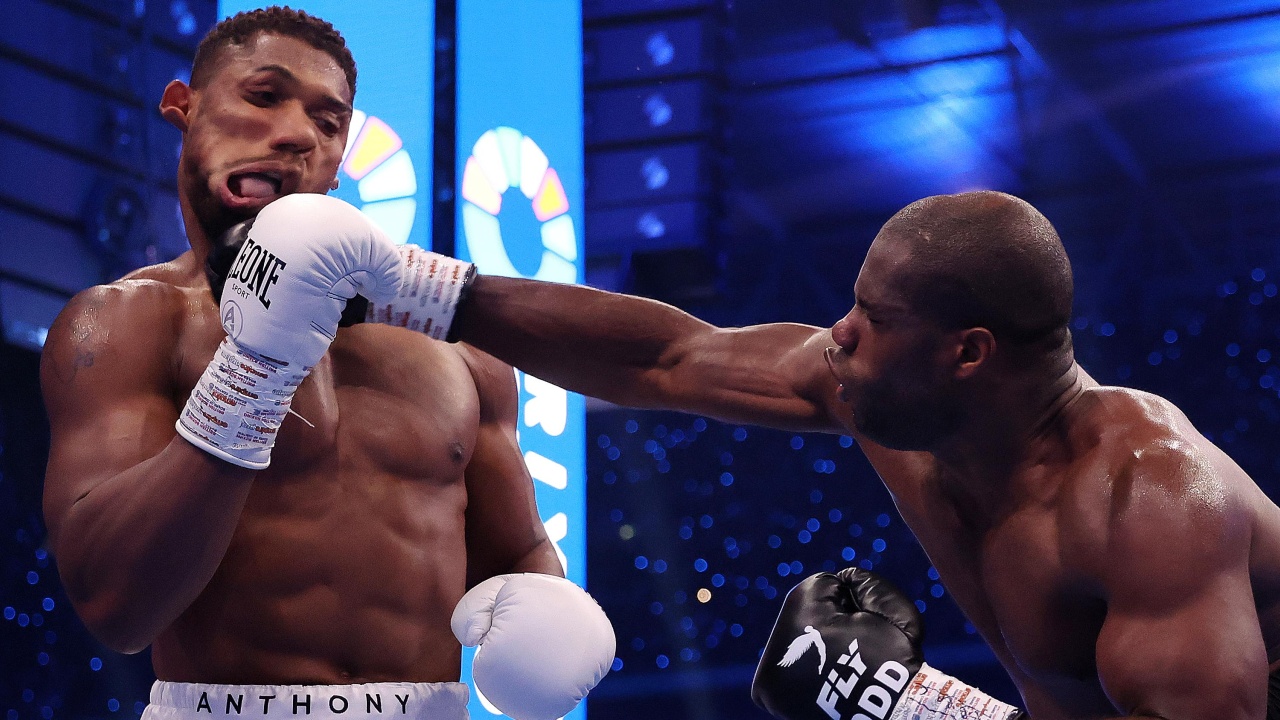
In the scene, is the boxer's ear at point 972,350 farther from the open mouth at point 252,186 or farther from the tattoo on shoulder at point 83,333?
the tattoo on shoulder at point 83,333

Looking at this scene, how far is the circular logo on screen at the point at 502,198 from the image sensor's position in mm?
3166

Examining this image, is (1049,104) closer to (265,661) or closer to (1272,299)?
(1272,299)

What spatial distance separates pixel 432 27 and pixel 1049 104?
3901mm

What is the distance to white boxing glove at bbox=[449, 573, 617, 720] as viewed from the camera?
5.24ft

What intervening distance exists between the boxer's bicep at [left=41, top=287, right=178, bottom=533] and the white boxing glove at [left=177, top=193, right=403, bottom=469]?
0.43 ft

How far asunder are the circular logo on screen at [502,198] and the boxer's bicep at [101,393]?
1.48 metres

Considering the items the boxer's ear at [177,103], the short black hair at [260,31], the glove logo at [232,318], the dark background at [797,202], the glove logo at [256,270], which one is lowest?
the dark background at [797,202]

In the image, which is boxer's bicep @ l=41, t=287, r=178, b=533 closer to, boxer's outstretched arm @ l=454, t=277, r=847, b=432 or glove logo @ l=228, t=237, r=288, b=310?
glove logo @ l=228, t=237, r=288, b=310

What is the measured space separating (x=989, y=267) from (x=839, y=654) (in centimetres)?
56

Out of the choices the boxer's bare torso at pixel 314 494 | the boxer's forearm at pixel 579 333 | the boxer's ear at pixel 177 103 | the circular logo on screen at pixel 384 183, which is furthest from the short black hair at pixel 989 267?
the circular logo on screen at pixel 384 183

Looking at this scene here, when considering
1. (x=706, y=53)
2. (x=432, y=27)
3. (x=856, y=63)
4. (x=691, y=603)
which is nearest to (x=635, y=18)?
(x=706, y=53)

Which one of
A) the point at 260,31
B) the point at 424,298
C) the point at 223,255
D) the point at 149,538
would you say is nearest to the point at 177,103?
the point at 260,31

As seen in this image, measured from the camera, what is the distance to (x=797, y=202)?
22.4 ft

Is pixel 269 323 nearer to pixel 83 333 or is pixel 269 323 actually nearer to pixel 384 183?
pixel 83 333
